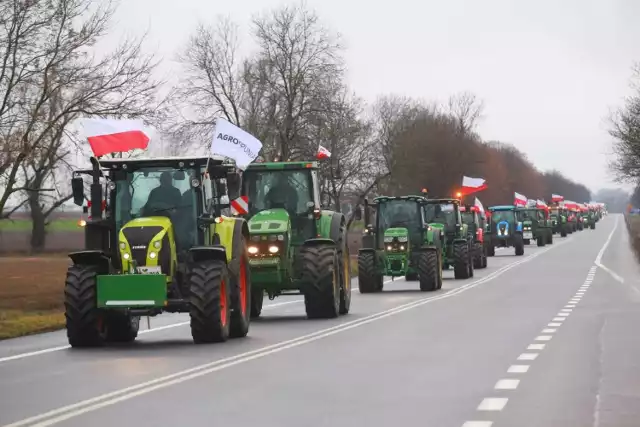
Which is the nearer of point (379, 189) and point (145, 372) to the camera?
→ point (145, 372)

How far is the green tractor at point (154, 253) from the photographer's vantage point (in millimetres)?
18000

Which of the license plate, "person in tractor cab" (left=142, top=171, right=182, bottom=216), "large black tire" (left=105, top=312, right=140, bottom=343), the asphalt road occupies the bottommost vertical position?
the asphalt road

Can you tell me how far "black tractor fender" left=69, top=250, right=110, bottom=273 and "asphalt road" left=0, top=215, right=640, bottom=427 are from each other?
1065 millimetres

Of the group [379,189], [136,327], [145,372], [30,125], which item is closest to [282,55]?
[379,189]

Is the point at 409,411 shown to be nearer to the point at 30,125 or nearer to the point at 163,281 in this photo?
the point at 163,281

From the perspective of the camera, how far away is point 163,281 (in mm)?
17797

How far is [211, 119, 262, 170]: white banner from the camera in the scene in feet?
71.8

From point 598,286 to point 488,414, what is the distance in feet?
90.2

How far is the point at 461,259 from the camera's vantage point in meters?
43.3

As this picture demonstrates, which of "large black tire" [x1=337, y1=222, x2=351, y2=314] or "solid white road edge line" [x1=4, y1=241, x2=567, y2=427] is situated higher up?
"large black tire" [x1=337, y1=222, x2=351, y2=314]

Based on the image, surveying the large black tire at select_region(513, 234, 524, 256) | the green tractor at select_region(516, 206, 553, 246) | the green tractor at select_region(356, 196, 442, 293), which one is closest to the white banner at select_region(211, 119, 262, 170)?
the green tractor at select_region(356, 196, 442, 293)

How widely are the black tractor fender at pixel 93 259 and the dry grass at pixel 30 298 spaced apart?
314 cm

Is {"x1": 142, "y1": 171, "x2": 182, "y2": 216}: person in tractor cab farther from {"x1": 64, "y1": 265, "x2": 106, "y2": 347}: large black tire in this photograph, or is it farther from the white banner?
the white banner

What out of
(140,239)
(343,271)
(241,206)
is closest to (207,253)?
(140,239)
